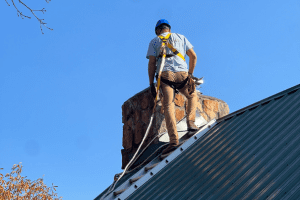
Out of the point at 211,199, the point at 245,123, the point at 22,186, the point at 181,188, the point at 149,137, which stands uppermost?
the point at 22,186

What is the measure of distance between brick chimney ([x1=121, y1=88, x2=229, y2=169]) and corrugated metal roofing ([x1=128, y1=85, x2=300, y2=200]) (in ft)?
5.33

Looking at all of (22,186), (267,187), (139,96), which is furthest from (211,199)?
(22,186)

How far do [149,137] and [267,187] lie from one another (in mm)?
4118

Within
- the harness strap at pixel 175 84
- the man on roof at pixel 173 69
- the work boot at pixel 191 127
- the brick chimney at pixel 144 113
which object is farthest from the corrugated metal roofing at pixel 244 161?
the brick chimney at pixel 144 113

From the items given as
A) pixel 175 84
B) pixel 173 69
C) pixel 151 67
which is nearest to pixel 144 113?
pixel 151 67

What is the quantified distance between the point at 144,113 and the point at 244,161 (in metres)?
3.74

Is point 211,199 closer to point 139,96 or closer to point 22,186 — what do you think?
point 139,96

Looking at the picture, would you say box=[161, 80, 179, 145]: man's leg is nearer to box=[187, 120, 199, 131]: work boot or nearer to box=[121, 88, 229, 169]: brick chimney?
box=[187, 120, 199, 131]: work boot

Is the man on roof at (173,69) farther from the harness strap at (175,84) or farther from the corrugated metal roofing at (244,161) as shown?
the corrugated metal roofing at (244,161)

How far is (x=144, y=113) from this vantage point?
287 inches

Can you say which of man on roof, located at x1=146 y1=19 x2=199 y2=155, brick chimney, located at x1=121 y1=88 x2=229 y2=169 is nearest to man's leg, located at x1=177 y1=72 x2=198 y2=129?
man on roof, located at x1=146 y1=19 x2=199 y2=155

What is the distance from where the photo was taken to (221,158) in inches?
164

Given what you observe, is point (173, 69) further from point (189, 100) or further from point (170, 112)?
point (170, 112)

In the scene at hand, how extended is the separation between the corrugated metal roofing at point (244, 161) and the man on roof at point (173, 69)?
2.29 ft
